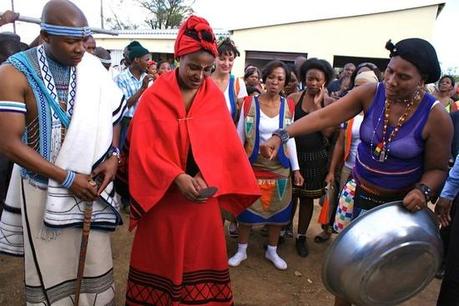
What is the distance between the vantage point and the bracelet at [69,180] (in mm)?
1844

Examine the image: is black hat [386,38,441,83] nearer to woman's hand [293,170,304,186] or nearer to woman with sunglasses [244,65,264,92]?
woman's hand [293,170,304,186]

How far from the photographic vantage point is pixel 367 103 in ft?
7.47

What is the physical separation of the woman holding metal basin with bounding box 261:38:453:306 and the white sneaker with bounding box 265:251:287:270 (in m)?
1.46

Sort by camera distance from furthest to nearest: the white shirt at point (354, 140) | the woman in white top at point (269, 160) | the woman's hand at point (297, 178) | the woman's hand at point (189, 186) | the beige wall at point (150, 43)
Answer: the beige wall at point (150, 43)
the white shirt at point (354, 140)
the woman's hand at point (297, 178)
the woman in white top at point (269, 160)
the woman's hand at point (189, 186)

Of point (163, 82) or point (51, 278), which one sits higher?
point (163, 82)

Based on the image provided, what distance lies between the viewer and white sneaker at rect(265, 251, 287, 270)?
3.54 metres

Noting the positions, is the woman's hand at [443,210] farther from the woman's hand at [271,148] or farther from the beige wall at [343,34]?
the beige wall at [343,34]

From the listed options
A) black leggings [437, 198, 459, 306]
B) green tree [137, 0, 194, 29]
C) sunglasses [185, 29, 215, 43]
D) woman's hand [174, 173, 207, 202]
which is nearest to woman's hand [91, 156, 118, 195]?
woman's hand [174, 173, 207, 202]

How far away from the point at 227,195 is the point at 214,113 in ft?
1.74

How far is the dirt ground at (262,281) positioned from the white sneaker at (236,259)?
0.15 feet

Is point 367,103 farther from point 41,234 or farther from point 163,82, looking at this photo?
point 41,234

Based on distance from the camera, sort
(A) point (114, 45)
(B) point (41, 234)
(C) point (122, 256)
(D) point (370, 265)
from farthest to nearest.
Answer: (A) point (114, 45) < (C) point (122, 256) < (B) point (41, 234) < (D) point (370, 265)

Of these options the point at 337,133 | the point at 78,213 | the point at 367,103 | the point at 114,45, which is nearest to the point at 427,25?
the point at 337,133

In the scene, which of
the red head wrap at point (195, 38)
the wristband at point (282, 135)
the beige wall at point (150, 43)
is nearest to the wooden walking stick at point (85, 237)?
the red head wrap at point (195, 38)
